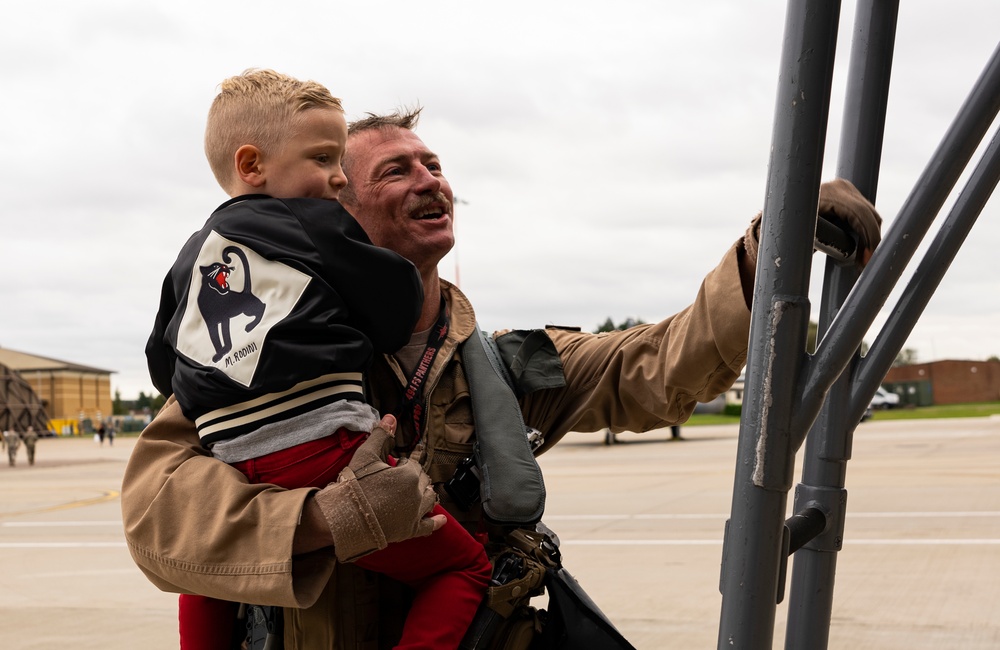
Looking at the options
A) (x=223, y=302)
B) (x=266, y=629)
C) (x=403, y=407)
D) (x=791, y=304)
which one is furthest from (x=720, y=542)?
(x=791, y=304)

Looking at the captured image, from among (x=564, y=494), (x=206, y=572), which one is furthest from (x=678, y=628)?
(x=564, y=494)

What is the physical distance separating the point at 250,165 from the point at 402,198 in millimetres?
630

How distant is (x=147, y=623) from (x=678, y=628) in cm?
376

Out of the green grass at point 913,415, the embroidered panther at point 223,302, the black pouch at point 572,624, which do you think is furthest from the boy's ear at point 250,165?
the green grass at point 913,415

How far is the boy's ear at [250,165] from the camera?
203 cm

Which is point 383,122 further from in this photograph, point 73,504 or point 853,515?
point 73,504

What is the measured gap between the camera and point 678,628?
5949mm

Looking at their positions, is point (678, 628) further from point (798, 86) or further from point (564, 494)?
point (564, 494)

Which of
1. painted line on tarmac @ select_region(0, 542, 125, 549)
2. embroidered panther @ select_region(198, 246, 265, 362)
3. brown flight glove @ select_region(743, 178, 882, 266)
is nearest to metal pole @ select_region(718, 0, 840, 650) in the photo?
brown flight glove @ select_region(743, 178, 882, 266)

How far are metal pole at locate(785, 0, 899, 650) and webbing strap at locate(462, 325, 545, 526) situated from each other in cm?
66

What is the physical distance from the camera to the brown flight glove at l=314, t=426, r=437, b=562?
1725mm

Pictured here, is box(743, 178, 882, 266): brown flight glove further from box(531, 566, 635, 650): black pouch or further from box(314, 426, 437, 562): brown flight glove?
box(531, 566, 635, 650): black pouch

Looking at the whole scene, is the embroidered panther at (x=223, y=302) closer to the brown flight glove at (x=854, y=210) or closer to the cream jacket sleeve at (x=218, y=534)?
the cream jacket sleeve at (x=218, y=534)

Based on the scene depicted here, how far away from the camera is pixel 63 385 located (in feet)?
303
